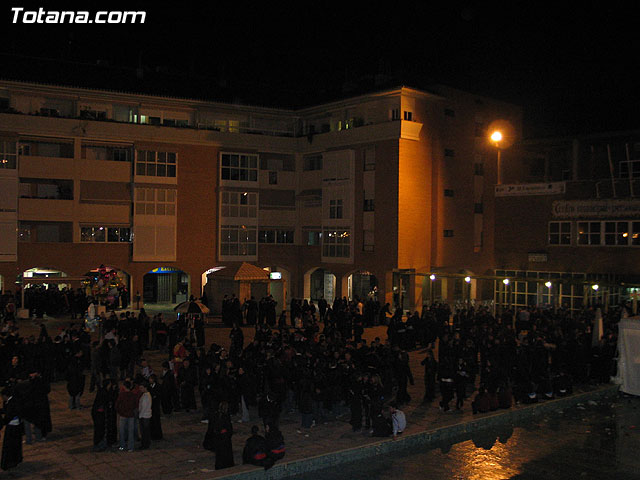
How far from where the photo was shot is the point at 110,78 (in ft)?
125

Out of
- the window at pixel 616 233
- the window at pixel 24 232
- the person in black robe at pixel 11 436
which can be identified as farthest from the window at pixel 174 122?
the person in black robe at pixel 11 436

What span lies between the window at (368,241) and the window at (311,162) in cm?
640

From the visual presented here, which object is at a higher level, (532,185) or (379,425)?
(532,185)

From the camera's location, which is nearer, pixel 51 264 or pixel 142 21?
pixel 51 264

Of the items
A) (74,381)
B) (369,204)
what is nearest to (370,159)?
(369,204)

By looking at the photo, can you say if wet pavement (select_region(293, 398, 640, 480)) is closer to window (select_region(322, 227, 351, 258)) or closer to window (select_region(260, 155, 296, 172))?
window (select_region(322, 227, 351, 258))

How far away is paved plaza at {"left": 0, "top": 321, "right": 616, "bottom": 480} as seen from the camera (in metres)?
11.1

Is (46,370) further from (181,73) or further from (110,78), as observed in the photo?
(181,73)

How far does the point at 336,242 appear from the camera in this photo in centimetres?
3850

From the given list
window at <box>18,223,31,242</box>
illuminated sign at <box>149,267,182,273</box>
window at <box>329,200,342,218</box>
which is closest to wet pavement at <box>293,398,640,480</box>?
window at <box>329,200,342,218</box>

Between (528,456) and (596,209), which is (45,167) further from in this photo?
(528,456)

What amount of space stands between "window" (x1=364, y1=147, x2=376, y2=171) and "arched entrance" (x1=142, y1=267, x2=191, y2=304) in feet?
44.0

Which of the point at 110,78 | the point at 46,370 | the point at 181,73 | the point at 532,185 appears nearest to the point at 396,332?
the point at 46,370

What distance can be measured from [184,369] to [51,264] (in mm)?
22603
